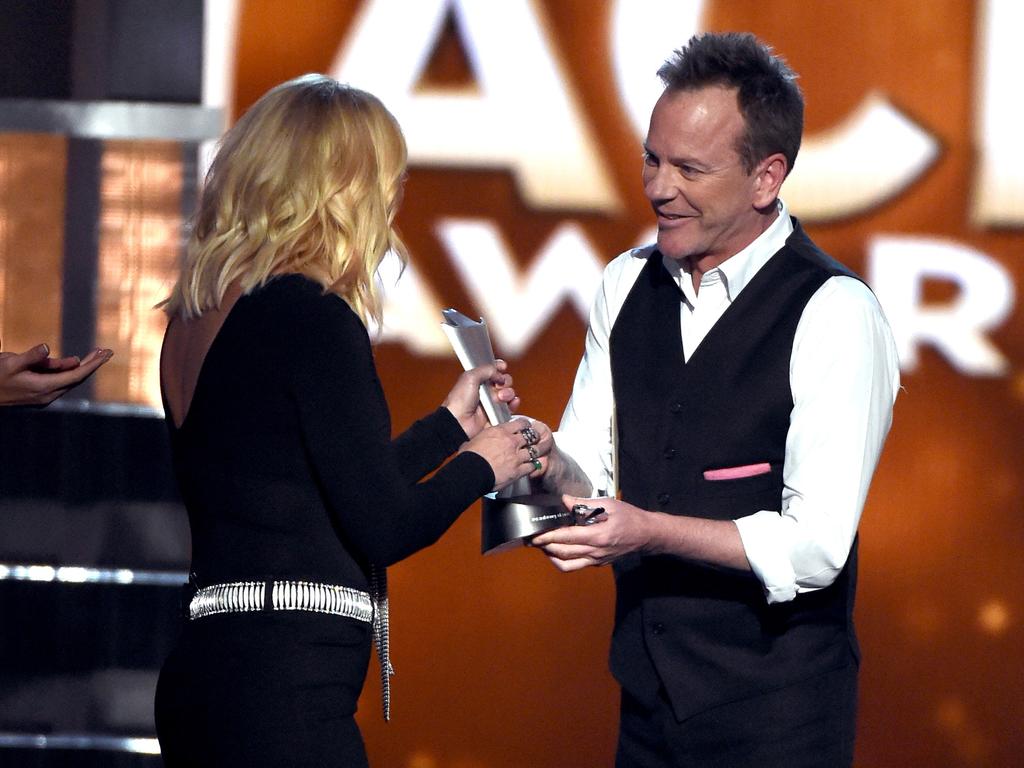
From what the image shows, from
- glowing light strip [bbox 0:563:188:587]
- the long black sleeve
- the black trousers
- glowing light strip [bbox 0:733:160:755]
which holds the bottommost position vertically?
glowing light strip [bbox 0:733:160:755]

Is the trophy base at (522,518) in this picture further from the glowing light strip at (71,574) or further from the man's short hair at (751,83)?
the glowing light strip at (71,574)

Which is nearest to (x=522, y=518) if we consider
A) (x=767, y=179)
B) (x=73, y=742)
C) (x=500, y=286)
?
(x=767, y=179)

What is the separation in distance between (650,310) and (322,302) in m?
0.66

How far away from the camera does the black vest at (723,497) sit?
185 centimetres

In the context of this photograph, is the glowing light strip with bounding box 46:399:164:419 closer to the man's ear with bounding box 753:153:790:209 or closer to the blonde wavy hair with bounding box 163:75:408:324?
the blonde wavy hair with bounding box 163:75:408:324

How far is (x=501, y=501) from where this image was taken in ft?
6.11

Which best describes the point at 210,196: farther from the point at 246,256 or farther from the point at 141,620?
the point at 141,620

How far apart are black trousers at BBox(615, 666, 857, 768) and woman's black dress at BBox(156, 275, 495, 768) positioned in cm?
49

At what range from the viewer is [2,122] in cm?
301

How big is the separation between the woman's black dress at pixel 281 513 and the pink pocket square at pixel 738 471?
0.48 meters

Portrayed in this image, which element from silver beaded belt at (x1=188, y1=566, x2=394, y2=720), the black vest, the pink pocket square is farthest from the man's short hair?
silver beaded belt at (x1=188, y1=566, x2=394, y2=720)

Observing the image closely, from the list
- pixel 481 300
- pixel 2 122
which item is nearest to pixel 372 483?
pixel 481 300

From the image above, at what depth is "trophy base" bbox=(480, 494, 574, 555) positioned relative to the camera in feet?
5.95

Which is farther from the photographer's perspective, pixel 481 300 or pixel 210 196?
pixel 481 300
